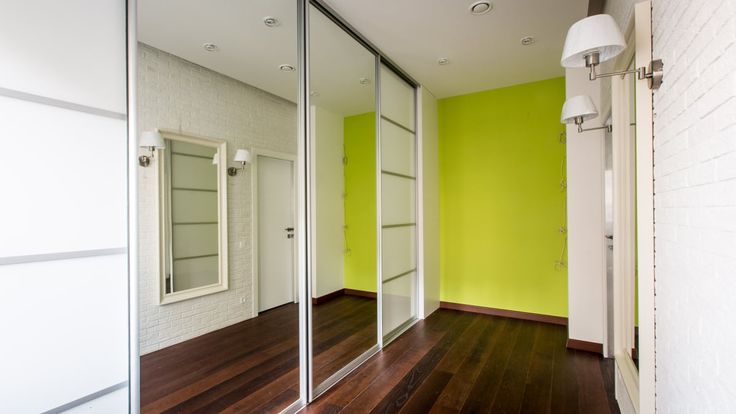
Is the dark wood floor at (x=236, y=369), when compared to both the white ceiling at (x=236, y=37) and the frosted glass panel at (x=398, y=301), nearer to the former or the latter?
the frosted glass panel at (x=398, y=301)

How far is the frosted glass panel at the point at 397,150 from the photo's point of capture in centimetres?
343

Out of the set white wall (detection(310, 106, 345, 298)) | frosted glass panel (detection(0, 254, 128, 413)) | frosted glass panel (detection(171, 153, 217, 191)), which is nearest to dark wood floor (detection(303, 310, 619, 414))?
white wall (detection(310, 106, 345, 298))

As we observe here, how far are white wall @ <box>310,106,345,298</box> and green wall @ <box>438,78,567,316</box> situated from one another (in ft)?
5.57

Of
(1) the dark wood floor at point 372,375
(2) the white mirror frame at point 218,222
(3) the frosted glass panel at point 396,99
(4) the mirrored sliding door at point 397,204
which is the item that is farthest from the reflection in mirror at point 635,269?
(2) the white mirror frame at point 218,222

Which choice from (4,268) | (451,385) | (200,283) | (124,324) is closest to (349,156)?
(200,283)

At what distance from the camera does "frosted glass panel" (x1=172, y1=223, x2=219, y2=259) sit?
5.87ft

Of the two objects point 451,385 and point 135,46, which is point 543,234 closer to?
point 451,385

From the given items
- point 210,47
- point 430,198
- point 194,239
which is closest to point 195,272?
point 194,239

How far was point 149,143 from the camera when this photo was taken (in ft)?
5.22

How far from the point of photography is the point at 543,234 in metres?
3.99

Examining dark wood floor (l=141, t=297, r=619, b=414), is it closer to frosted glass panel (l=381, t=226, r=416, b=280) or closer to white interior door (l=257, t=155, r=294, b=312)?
white interior door (l=257, t=155, r=294, b=312)

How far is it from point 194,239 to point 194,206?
183mm

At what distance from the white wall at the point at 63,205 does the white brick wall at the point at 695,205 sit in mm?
1919

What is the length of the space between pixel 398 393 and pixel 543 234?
2.60m
